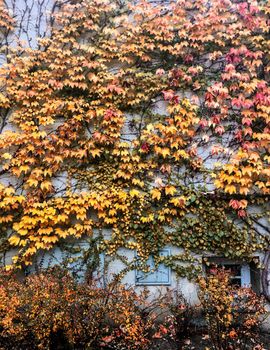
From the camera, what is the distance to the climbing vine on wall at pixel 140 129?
5523 mm

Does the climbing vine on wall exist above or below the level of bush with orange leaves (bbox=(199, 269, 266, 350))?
above

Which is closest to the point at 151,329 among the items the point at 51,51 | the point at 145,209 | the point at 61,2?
the point at 145,209

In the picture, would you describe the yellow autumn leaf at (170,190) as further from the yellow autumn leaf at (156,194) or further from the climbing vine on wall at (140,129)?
the yellow autumn leaf at (156,194)

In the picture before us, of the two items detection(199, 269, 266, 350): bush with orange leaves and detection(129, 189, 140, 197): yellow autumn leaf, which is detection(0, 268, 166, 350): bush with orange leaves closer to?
detection(199, 269, 266, 350): bush with orange leaves

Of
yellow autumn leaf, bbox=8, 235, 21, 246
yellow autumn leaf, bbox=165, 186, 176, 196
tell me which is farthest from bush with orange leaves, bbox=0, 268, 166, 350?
yellow autumn leaf, bbox=165, 186, 176, 196

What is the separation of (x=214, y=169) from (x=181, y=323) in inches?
92.1

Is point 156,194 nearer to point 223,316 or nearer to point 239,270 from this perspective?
point 239,270

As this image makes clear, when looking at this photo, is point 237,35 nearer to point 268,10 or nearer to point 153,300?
point 268,10

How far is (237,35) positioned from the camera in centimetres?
612

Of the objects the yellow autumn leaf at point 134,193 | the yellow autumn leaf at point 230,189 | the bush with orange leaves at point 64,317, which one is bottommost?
the bush with orange leaves at point 64,317

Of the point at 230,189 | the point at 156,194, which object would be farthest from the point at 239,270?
the point at 156,194

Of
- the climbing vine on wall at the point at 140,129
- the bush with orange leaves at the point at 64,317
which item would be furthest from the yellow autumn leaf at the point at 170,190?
the bush with orange leaves at the point at 64,317

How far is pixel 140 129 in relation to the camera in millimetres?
5941

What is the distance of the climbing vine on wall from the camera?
5523 mm
